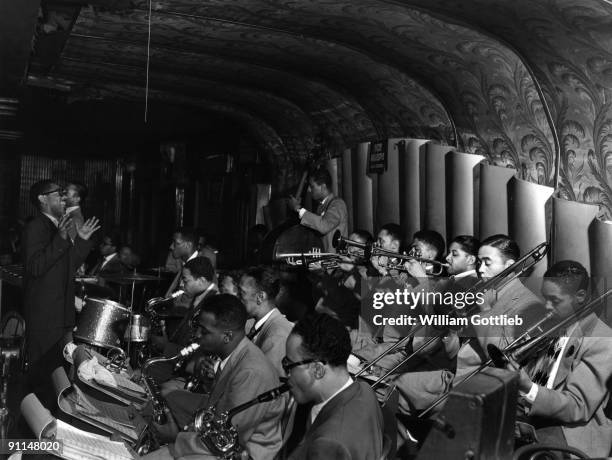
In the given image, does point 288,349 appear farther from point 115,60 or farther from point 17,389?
point 115,60

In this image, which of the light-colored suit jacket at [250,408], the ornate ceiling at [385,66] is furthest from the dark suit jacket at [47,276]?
Answer: the light-colored suit jacket at [250,408]

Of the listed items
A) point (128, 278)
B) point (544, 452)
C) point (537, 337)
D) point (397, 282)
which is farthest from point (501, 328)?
point (128, 278)

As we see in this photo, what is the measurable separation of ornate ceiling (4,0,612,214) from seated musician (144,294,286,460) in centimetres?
234

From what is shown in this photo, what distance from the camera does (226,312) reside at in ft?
12.6

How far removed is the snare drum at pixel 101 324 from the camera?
16.2 ft

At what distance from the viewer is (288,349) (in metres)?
2.91

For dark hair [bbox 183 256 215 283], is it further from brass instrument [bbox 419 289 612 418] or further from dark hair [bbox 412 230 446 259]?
brass instrument [bbox 419 289 612 418]

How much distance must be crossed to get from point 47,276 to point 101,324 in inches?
25.4

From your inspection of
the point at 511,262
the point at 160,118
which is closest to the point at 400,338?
the point at 511,262

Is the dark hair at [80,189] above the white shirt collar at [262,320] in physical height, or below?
above

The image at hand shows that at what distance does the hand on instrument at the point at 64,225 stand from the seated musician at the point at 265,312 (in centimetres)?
133

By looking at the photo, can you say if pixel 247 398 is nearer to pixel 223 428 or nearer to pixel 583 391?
pixel 223 428

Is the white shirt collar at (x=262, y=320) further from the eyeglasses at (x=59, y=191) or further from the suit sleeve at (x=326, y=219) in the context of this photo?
the suit sleeve at (x=326, y=219)

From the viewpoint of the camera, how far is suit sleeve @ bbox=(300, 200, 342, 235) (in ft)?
22.7
